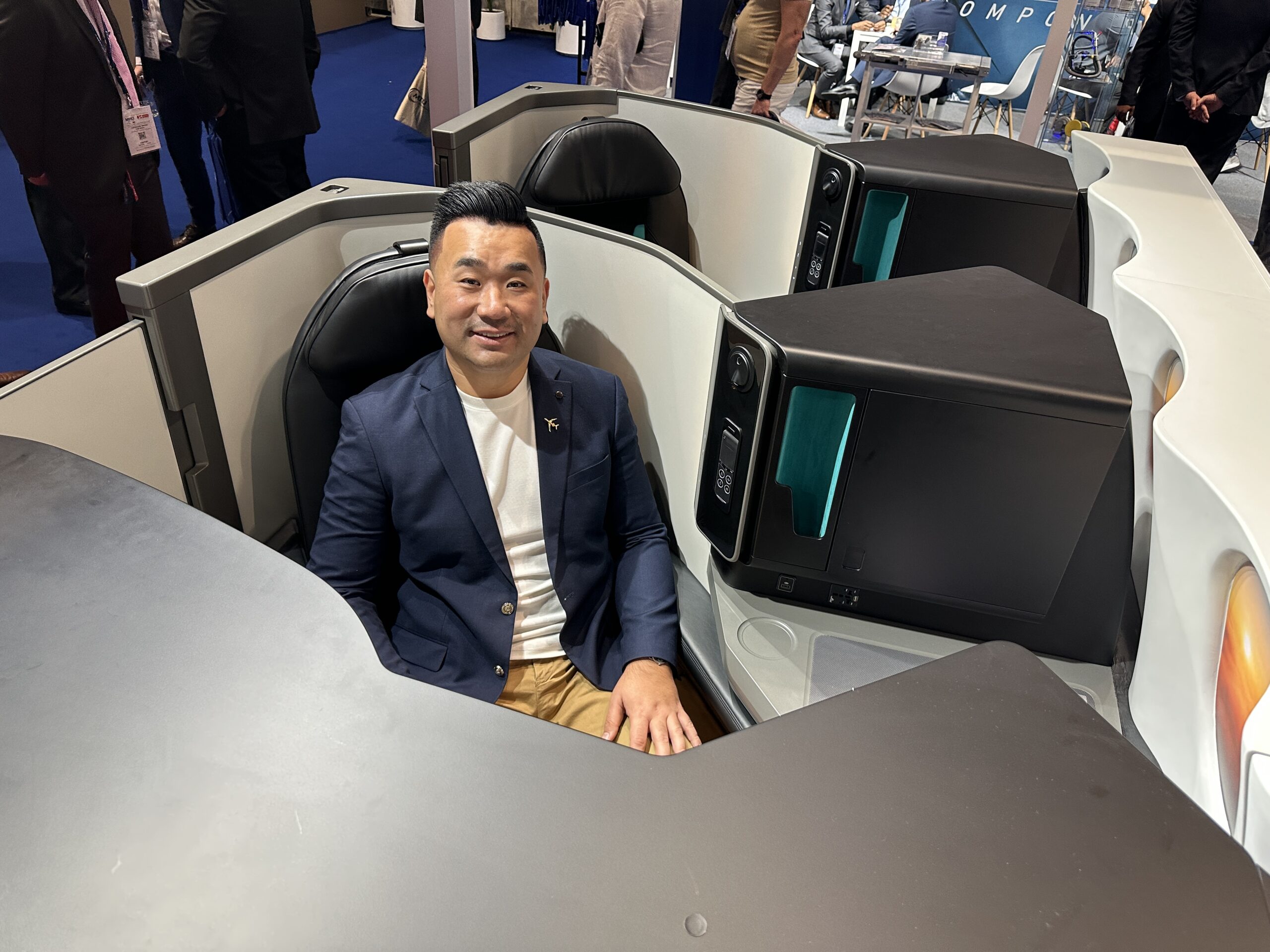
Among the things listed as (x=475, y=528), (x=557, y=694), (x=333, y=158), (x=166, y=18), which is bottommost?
(x=333, y=158)

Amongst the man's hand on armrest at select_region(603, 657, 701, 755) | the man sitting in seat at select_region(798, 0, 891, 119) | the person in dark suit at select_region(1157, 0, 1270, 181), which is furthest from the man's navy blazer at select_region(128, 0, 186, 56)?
the man sitting in seat at select_region(798, 0, 891, 119)

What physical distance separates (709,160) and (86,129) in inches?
68.6

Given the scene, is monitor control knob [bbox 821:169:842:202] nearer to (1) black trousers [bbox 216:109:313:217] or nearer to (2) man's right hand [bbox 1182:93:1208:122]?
(1) black trousers [bbox 216:109:313:217]

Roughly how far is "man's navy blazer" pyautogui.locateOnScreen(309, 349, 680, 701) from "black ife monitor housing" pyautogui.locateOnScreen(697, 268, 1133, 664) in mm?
235

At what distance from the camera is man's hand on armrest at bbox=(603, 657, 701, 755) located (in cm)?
119

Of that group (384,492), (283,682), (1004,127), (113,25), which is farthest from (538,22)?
(283,682)

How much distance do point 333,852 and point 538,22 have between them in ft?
26.8

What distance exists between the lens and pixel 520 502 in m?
1.31

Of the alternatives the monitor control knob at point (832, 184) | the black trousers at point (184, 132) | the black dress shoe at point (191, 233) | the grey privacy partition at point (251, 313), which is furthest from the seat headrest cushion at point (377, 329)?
the black dress shoe at point (191, 233)

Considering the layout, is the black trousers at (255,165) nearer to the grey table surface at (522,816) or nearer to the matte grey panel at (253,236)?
the matte grey panel at (253,236)

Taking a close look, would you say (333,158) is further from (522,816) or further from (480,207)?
(522,816)

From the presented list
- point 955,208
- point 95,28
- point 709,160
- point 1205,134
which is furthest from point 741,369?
point 1205,134

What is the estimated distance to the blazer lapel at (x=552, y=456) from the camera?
4.29ft

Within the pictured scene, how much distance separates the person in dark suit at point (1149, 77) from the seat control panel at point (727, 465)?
168 inches
